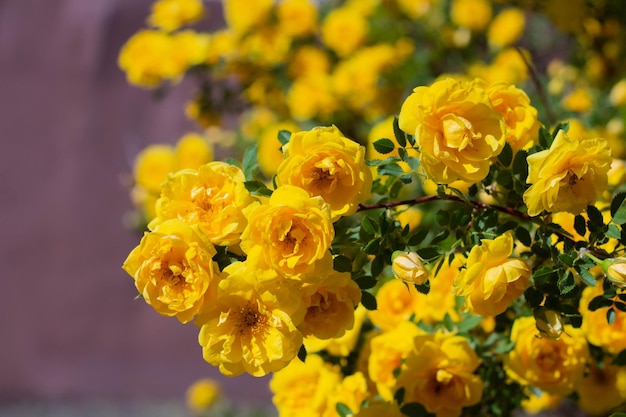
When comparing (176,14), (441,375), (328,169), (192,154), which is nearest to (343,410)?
(441,375)

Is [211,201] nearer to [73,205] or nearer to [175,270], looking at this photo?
[175,270]

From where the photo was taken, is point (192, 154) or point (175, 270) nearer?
point (175, 270)

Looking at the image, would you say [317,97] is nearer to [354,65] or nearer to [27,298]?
[354,65]

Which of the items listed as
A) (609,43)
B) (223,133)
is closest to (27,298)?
(223,133)

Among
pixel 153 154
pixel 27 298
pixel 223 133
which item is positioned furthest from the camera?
pixel 27 298

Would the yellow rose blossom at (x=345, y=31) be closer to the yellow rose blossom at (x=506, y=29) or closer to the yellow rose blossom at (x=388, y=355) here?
the yellow rose blossom at (x=506, y=29)

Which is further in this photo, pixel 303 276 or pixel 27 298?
pixel 27 298
